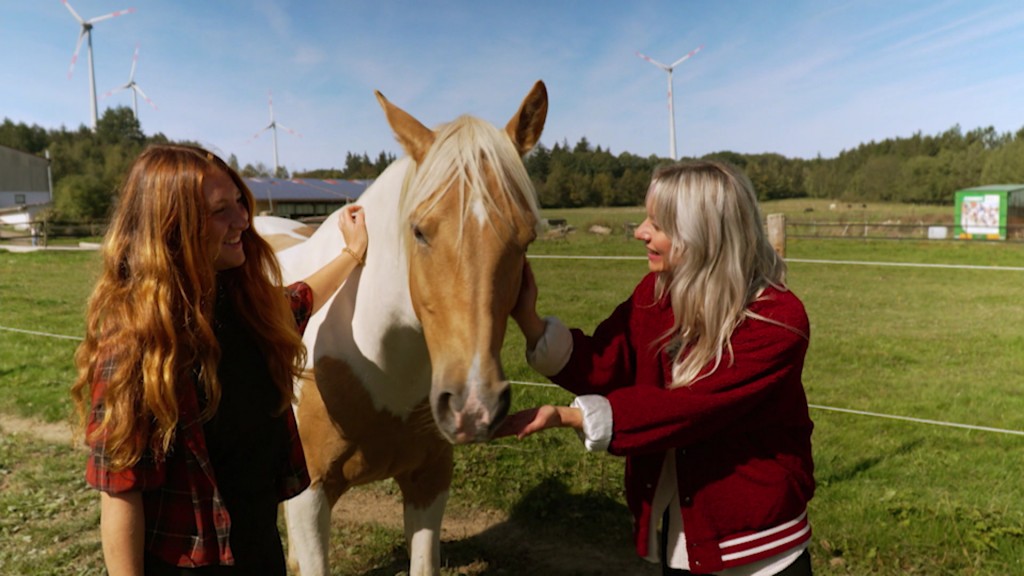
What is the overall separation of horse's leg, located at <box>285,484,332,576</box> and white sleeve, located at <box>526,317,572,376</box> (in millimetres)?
1073

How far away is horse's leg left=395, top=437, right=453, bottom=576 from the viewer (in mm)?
2555

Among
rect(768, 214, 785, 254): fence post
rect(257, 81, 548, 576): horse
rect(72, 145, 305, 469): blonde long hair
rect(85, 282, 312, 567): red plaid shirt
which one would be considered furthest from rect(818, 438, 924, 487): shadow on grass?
rect(72, 145, 305, 469): blonde long hair

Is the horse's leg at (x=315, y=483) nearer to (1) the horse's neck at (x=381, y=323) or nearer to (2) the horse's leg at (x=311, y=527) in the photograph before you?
(2) the horse's leg at (x=311, y=527)

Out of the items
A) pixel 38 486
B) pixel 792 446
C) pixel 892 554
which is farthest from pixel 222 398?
pixel 38 486

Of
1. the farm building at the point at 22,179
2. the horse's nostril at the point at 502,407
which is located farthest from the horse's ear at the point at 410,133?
the farm building at the point at 22,179

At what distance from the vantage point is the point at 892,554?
9.61 feet

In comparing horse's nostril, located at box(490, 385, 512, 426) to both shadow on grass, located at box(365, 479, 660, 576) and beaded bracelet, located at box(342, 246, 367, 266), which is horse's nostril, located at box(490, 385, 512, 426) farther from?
shadow on grass, located at box(365, 479, 660, 576)

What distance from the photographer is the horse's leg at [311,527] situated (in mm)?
2205

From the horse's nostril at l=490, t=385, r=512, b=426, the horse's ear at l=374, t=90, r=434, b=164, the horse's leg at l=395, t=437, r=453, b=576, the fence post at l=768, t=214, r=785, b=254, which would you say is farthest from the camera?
the fence post at l=768, t=214, r=785, b=254

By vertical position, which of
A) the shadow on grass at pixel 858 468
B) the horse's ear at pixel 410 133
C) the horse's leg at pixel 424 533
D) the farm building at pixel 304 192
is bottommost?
the shadow on grass at pixel 858 468

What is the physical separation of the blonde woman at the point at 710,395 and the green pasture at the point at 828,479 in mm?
1296

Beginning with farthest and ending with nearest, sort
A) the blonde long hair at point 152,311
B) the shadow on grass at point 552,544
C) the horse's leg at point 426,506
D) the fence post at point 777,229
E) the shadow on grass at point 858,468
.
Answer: the fence post at point 777,229 → the shadow on grass at point 858,468 → the shadow on grass at point 552,544 → the horse's leg at point 426,506 → the blonde long hair at point 152,311

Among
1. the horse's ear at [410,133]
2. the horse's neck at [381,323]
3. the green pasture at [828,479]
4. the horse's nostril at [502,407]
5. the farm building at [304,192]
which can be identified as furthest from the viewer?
the farm building at [304,192]

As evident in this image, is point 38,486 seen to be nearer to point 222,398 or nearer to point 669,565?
point 222,398
